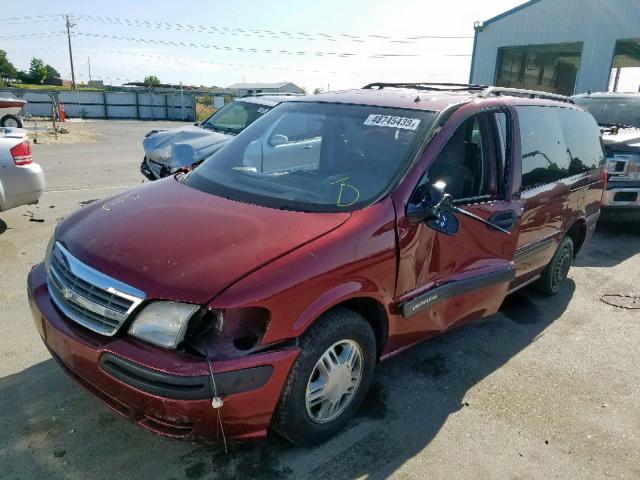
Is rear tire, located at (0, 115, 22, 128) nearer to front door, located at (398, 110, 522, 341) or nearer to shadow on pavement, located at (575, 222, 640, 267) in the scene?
shadow on pavement, located at (575, 222, 640, 267)

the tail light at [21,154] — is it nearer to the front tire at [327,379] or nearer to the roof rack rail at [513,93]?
the front tire at [327,379]

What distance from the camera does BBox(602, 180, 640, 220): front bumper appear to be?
22.5 ft

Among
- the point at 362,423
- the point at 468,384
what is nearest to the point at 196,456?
the point at 362,423

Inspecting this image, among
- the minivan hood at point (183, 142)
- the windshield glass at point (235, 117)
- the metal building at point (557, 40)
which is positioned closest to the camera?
the minivan hood at point (183, 142)

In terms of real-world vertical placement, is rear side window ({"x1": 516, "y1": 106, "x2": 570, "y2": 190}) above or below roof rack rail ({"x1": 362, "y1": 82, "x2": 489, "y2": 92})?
below

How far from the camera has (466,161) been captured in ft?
10.9

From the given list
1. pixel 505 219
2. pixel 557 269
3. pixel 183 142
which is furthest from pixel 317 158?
pixel 183 142

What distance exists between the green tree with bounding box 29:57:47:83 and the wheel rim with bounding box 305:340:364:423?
89246 mm

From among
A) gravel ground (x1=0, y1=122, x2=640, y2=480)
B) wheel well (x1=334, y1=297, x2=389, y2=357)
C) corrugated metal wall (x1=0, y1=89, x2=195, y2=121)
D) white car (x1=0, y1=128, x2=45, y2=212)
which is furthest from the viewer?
corrugated metal wall (x1=0, y1=89, x2=195, y2=121)

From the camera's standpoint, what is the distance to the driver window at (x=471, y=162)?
3.11 meters

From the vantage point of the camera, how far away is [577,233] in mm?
4977

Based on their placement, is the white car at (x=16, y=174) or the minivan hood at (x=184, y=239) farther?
the white car at (x=16, y=174)

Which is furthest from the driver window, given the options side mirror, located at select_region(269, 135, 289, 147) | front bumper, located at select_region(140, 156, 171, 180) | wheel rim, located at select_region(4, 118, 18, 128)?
wheel rim, located at select_region(4, 118, 18, 128)

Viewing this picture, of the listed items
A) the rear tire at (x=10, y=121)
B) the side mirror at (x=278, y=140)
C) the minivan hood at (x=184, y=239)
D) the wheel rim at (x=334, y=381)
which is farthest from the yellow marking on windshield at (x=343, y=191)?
the rear tire at (x=10, y=121)
